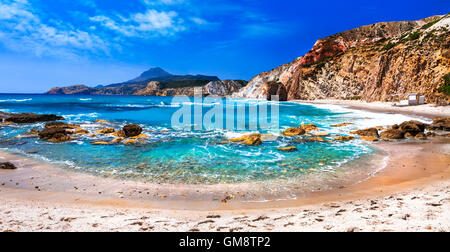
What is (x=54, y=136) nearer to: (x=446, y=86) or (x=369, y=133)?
(x=369, y=133)

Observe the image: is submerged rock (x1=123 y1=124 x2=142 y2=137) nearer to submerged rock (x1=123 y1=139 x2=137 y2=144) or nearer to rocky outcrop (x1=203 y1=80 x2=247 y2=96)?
submerged rock (x1=123 y1=139 x2=137 y2=144)

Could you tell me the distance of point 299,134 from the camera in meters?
19.6

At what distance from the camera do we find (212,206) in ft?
22.3

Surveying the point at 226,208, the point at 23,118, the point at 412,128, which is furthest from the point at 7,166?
the point at 412,128

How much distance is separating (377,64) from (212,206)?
198 feet

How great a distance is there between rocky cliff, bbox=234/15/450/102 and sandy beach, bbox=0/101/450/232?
144 ft

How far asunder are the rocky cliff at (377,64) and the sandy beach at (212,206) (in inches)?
1730

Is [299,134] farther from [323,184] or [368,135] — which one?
[323,184]

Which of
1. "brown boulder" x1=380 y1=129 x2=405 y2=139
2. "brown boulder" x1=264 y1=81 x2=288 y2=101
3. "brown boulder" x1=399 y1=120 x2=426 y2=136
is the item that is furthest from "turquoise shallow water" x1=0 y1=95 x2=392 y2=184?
"brown boulder" x1=264 y1=81 x2=288 y2=101

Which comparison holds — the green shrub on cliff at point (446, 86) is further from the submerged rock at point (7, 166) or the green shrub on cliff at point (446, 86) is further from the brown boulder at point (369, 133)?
the submerged rock at point (7, 166)

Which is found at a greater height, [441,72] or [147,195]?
[441,72]

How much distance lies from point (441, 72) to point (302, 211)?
5019 cm

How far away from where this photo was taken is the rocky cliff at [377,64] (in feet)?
136
